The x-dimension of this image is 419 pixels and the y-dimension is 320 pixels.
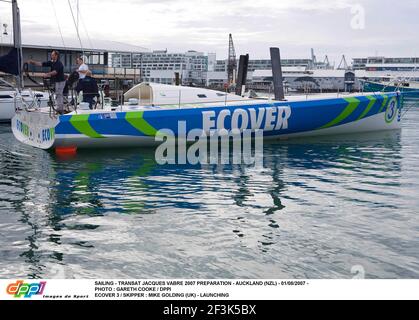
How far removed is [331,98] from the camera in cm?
1719

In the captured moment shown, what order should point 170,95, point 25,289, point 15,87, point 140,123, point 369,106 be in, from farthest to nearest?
point 369,106, point 15,87, point 170,95, point 140,123, point 25,289

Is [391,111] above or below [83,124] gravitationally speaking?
above

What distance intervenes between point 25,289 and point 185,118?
10872 millimetres

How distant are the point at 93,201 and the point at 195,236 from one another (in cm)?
274

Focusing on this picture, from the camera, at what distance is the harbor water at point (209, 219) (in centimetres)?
562

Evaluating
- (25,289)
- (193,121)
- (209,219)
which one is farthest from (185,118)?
(25,289)

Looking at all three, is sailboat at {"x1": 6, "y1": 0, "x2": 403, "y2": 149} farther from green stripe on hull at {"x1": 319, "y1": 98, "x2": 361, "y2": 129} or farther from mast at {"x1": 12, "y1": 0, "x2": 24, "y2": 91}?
mast at {"x1": 12, "y1": 0, "x2": 24, "y2": 91}

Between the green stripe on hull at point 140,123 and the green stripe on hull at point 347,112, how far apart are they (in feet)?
21.4

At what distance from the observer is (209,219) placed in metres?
7.52

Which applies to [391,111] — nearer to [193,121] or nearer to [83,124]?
[193,121]

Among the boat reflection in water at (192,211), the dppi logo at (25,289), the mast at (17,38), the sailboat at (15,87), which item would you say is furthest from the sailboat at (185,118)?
the dppi logo at (25,289)

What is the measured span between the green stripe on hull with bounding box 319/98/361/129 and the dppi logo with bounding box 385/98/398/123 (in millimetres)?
2294
